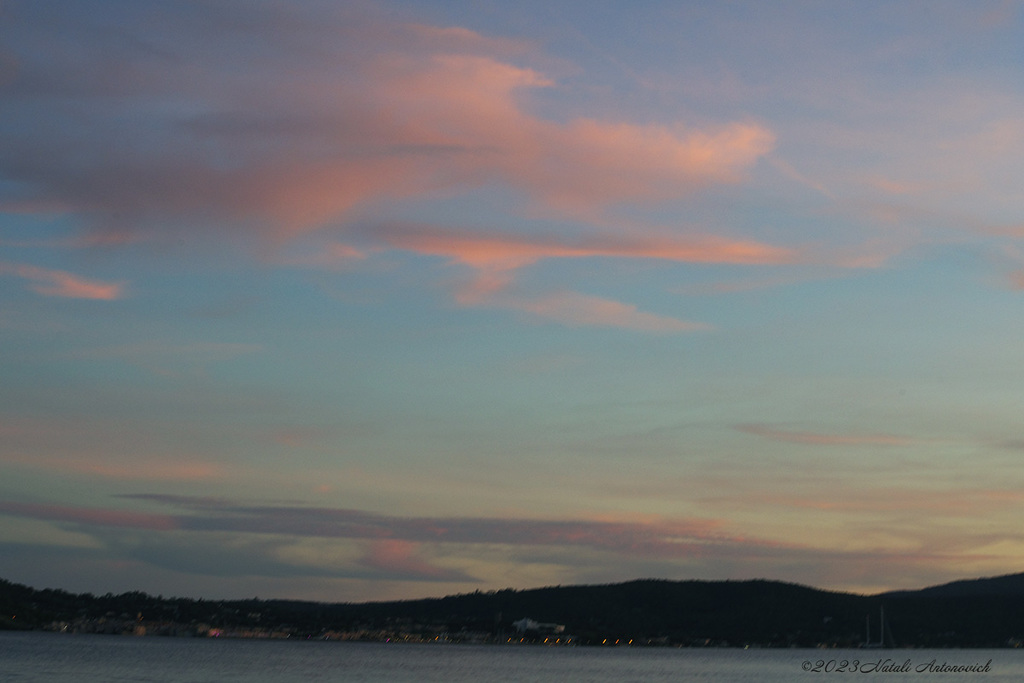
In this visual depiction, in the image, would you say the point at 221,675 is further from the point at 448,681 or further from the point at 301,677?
the point at 448,681

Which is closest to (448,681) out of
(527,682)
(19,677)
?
(527,682)

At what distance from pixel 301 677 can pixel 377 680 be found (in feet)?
42.6

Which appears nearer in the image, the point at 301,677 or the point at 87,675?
the point at 87,675

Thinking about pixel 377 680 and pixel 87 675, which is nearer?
pixel 87 675

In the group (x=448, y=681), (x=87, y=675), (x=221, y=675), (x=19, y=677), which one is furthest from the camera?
(x=448, y=681)

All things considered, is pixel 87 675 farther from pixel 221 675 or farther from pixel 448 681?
pixel 448 681

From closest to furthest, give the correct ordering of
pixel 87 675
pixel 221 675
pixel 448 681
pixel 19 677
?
1. pixel 19 677
2. pixel 87 675
3. pixel 221 675
4. pixel 448 681

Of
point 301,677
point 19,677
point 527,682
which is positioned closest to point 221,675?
point 301,677

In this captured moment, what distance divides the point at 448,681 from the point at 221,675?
122ft

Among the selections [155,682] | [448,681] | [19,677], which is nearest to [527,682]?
[448,681]

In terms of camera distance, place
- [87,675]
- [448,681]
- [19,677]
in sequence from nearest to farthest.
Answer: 1. [19,677]
2. [87,675]
3. [448,681]

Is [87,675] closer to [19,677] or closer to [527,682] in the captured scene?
[19,677]

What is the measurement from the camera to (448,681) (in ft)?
646

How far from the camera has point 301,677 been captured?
191875 mm
